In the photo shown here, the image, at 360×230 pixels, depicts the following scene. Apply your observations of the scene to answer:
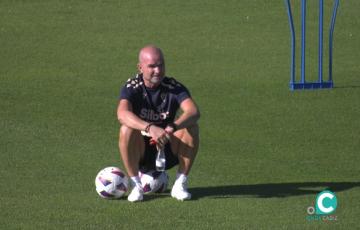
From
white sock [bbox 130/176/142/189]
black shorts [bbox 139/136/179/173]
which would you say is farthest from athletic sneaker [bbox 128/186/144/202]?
black shorts [bbox 139/136/179/173]

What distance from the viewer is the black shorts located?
9.83 metres

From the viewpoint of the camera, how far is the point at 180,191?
9.59m

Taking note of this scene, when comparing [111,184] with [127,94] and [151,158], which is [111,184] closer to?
[151,158]

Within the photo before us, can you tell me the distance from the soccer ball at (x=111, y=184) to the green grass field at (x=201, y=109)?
3.4 inches

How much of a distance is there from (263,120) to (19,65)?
5.46 metres

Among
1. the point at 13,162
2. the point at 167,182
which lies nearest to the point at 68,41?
the point at 13,162

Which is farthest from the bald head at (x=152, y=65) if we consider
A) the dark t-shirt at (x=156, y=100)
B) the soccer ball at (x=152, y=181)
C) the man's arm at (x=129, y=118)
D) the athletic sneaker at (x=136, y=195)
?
the athletic sneaker at (x=136, y=195)

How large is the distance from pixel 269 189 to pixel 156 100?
1506 millimetres

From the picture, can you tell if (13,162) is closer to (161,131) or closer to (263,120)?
(161,131)

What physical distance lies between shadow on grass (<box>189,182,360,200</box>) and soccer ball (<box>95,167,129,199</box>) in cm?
69

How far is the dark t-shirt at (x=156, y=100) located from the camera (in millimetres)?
9688

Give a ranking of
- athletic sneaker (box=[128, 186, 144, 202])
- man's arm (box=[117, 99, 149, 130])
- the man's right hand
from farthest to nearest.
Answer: athletic sneaker (box=[128, 186, 144, 202]) → man's arm (box=[117, 99, 149, 130]) → the man's right hand

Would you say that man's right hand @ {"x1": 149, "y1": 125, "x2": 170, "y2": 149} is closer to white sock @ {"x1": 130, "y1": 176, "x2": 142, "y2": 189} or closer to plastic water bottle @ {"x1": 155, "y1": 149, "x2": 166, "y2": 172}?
plastic water bottle @ {"x1": 155, "y1": 149, "x2": 166, "y2": 172}

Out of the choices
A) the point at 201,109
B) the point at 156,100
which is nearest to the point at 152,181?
the point at 156,100
